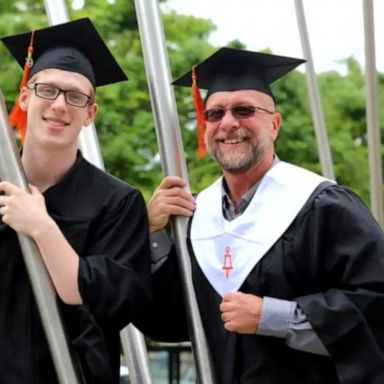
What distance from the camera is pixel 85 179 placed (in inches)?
122

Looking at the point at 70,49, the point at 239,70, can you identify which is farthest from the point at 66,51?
the point at 239,70

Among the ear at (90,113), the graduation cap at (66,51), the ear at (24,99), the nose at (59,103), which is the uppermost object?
the graduation cap at (66,51)

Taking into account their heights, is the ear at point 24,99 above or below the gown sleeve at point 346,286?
above

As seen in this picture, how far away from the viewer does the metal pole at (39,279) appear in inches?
110

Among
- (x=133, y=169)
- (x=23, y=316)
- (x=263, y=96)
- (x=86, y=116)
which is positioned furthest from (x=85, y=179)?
(x=133, y=169)

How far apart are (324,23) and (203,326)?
9.34 metres

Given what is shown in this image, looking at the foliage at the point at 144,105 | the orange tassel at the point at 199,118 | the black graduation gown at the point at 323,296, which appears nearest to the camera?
the black graduation gown at the point at 323,296

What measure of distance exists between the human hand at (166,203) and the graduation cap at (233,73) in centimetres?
23

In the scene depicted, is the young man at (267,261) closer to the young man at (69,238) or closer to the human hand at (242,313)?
the human hand at (242,313)

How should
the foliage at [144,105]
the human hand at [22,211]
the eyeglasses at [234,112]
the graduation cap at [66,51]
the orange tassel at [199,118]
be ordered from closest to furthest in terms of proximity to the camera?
1. the human hand at [22,211]
2. the graduation cap at [66,51]
3. the eyeglasses at [234,112]
4. the orange tassel at [199,118]
5. the foliage at [144,105]

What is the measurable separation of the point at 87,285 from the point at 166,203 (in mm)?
504

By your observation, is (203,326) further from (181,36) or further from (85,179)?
(181,36)

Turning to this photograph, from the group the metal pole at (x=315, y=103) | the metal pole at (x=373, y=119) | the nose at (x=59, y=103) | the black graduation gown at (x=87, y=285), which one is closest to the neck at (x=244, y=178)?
the black graduation gown at (x=87, y=285)

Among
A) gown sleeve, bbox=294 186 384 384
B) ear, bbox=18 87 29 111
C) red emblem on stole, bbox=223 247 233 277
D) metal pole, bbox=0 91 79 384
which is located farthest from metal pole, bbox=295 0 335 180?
metal pole, bbox=0 91 79 384
